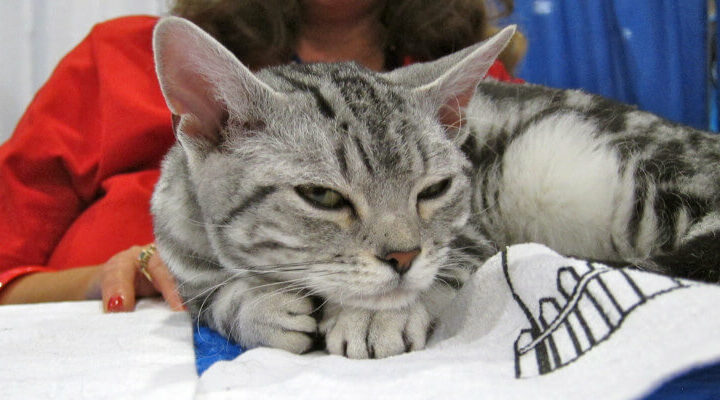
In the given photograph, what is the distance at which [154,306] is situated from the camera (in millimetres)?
1203

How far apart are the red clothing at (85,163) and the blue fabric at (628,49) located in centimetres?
137

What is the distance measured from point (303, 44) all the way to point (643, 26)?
1.18 metres

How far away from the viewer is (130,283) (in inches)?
48.8

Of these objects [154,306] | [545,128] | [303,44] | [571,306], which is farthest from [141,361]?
[303,44]

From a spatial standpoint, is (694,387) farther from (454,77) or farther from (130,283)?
(130,283)

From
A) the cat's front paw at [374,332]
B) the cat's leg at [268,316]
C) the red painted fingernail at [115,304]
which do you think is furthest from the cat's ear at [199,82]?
the red painted fingernail at [115,304]

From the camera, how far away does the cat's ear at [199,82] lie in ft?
2.58

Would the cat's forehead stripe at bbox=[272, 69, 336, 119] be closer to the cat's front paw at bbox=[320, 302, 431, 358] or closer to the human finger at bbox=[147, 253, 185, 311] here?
the cat's front paw at bbox=[320, 302, 431, 358]

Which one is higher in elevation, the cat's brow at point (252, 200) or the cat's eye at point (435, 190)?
the cat's brow at point (252, 200)

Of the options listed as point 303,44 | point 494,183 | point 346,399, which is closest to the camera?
point 346,399

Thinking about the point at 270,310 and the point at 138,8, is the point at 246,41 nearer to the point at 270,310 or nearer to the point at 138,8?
the point at 138,8

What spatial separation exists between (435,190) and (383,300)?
0.21 meters

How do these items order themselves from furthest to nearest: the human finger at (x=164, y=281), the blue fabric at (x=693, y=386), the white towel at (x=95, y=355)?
1. the human finger at (x=164, y=281)
2. the white towel at (x=95, y=355)
3. the blue fabric at (x=693, y=386)

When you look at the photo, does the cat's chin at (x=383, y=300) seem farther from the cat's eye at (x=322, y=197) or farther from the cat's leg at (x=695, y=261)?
the cat's leg at (x=695, y=261)
